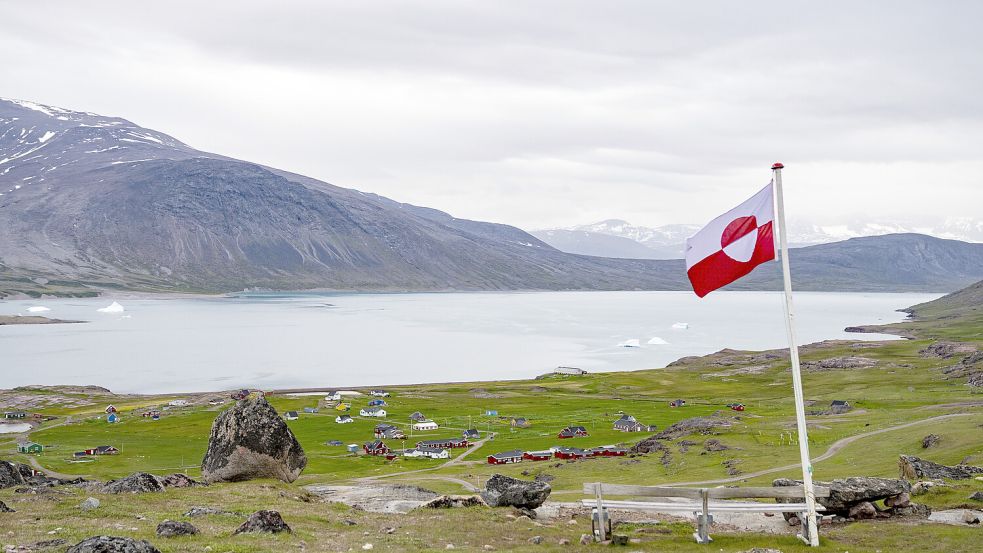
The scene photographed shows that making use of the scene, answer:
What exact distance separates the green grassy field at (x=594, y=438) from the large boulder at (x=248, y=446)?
224 cm

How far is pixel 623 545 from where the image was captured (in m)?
20.1

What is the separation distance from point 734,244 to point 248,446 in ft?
82.1

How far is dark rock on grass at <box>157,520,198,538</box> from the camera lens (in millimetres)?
19719

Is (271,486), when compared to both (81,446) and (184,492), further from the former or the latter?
(81,446)

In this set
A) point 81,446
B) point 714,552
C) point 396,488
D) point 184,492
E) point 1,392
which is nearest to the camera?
point 714,552

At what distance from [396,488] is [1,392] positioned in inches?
4846

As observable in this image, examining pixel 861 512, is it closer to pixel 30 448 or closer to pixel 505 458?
pixel 505 458

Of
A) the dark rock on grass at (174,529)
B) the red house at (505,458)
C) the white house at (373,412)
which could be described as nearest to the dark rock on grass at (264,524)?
the dark rock on grass at (174,529)

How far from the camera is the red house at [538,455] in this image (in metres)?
80.0

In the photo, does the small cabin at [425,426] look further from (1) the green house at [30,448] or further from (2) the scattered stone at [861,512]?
(2) the scattered stone at [861,512]

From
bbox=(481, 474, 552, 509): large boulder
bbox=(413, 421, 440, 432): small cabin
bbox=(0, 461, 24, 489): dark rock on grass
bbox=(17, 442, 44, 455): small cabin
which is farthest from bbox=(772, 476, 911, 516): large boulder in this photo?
bbox=(17, 442, 44, 455): small cabin

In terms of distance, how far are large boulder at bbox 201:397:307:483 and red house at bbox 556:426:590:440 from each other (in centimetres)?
6366

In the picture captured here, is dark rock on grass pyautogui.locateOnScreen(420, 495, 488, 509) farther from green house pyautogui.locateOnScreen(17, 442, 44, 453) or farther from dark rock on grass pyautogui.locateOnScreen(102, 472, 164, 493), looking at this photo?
green house pyautogui.locateOnScreen(17, 442, 44, 453)

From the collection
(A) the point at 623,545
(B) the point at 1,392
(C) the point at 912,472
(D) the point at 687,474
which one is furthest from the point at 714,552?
(B) the point at 1,392
